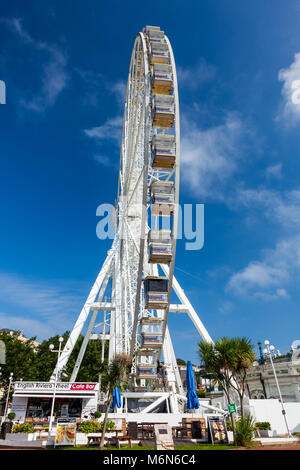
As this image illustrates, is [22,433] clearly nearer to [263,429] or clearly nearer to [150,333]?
[150,333]

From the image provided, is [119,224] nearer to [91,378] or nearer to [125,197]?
[125,197]

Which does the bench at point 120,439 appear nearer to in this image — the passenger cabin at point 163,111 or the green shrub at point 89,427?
the green shrub at point 89,427

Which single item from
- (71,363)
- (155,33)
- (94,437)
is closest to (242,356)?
(94,437)

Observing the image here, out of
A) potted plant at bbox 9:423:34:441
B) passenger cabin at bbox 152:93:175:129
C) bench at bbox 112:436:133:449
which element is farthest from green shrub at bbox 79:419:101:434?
passenger cabin at bbox 152:93:175:129

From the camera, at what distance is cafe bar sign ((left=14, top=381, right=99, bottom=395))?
23828 millimetres

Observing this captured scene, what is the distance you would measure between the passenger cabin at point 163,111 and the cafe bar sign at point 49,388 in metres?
19.1

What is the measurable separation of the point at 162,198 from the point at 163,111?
5416 millimetres

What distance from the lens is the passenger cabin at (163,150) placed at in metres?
20.3

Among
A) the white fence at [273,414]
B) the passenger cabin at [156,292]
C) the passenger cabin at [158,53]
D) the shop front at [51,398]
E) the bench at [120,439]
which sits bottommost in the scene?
the bench at [120,439]

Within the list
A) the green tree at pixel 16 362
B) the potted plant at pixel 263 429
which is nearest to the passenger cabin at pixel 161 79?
the potted plant at pixel 263 429

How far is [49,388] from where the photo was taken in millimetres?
23984

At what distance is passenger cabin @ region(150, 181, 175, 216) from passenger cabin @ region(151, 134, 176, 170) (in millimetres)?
1181

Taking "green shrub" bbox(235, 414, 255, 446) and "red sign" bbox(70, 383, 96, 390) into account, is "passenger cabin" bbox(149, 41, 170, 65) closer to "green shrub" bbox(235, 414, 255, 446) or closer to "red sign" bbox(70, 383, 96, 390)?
"green shrub" bbox(235, 414, 255, 446)
